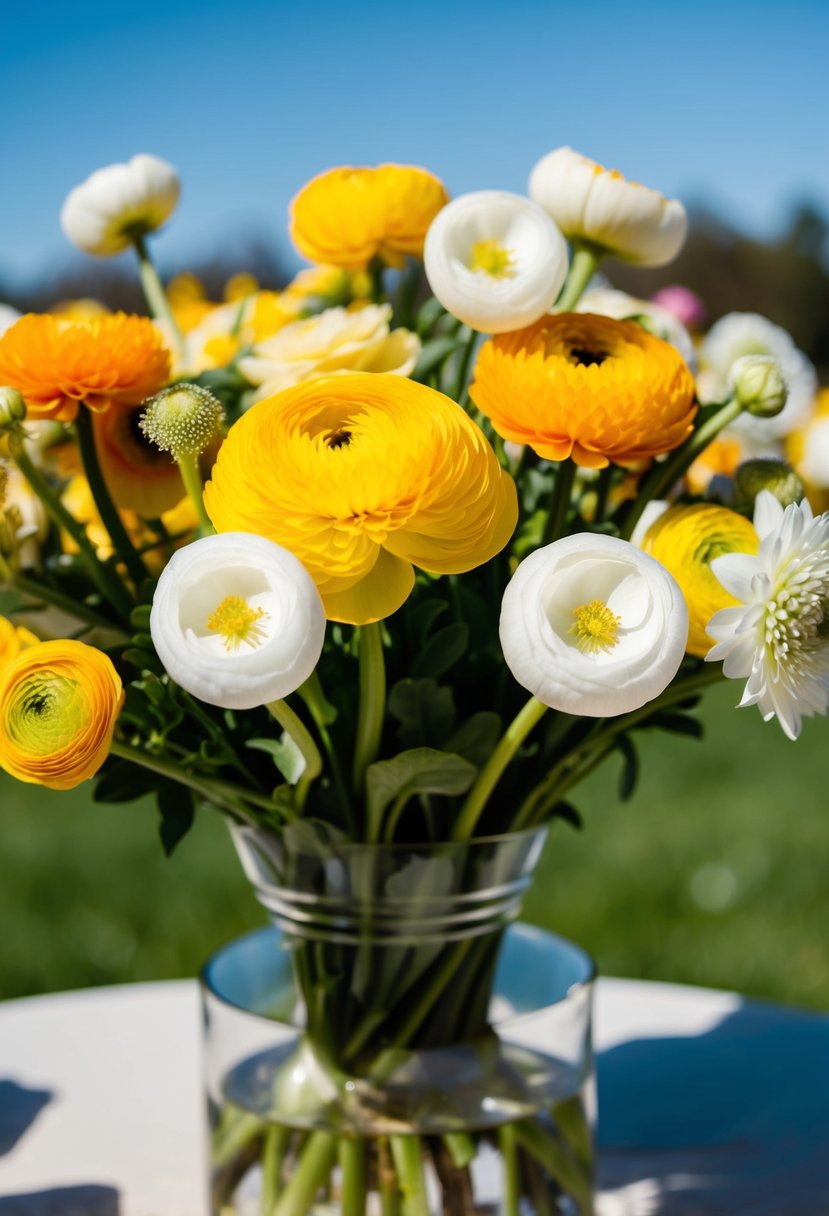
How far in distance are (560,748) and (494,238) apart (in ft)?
0.71

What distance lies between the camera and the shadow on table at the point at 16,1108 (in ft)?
2.51

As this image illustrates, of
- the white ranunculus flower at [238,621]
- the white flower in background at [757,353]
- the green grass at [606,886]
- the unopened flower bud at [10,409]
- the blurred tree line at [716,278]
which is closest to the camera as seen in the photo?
the white ranunculus flower at [238,621]

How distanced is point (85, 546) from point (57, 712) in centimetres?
14

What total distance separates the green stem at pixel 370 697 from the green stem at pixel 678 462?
0.40ft

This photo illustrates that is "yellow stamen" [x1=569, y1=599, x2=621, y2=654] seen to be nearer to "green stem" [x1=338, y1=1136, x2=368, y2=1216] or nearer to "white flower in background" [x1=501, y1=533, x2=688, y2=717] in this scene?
"white flower in background" [x1=501, y1=533, x2=688, y2=717]

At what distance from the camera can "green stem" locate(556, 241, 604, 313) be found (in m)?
0.62

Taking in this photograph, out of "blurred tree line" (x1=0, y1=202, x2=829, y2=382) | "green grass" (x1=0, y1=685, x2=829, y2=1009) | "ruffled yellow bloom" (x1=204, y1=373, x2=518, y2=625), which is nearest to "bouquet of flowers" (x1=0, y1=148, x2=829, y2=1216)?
"ruffled yellow bloom" (x1=204, y1=373, x2=518, y2=625)

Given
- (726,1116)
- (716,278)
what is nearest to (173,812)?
(726,1116)

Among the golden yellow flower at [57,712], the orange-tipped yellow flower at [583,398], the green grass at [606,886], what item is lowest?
the green grass at [606,886]

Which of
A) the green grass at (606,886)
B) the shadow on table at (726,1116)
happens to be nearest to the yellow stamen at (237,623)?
the shadow on table at (726,1116)

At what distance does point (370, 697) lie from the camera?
0.52 meters

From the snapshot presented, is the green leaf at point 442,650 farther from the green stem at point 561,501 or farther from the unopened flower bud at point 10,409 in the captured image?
the unopened flower bud at point 10,409

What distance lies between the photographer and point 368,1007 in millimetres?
629

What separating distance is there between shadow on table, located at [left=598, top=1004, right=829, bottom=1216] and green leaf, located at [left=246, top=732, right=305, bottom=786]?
346mm
